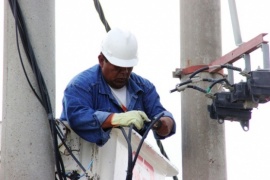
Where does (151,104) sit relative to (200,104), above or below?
below

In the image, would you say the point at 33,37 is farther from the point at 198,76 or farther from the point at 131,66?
the point at 198,76

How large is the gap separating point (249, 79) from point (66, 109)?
5.35 feet

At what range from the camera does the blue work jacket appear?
186 inches

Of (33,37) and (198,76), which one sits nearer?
(33,37)

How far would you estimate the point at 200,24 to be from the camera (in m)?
6.64

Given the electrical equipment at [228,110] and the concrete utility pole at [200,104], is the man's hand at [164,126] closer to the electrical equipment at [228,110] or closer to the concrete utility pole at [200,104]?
the electrical equipment at [228,110]

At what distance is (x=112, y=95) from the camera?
526cm

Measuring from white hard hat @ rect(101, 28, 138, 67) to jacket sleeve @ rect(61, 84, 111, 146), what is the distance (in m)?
0.42

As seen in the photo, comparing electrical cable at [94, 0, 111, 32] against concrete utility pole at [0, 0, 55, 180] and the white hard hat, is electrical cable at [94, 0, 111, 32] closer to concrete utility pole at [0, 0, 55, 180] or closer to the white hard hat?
the white hard hat

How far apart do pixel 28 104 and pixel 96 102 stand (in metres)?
0.72

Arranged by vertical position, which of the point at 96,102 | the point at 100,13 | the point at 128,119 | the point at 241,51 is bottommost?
the point at 128,119

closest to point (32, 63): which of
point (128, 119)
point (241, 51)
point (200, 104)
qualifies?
point (128, 119)

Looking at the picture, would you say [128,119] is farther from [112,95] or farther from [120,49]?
[120,49]

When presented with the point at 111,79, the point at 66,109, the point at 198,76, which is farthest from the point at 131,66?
the point at 198,76
